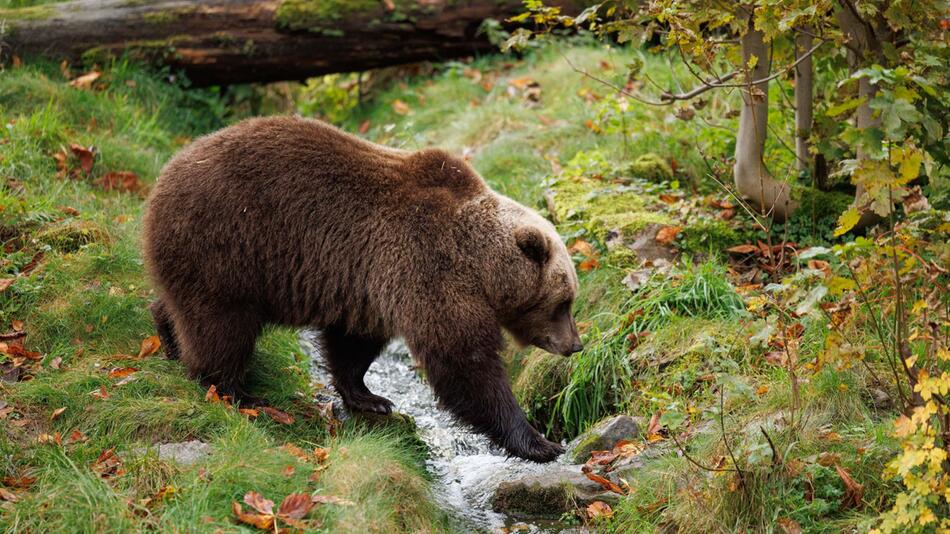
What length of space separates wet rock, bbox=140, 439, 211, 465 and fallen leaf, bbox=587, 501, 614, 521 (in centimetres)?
208

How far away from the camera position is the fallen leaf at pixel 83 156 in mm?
8727

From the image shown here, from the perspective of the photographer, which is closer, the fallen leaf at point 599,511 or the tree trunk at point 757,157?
the fallen leaf at point 599,511

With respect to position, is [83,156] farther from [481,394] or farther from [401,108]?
[481,394]

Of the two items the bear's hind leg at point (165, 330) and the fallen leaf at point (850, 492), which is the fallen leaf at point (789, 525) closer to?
the fallen leaf at point (850, 492)

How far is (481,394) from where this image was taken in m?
5.97

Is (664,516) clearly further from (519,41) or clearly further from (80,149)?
(80,149)

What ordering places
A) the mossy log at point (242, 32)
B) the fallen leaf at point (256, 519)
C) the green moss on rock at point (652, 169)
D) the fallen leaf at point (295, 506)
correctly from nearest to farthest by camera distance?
the fallen leaf at point (256, 519) < the fallen leaf at point (295, 506) < the green moss on rock at point (652, 169) < the mossy log at point (242, 32)

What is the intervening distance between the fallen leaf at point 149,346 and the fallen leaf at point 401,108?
553cm

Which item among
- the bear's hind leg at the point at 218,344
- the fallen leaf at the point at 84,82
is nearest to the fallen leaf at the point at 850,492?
the bear's hind leg at the point at 218,344

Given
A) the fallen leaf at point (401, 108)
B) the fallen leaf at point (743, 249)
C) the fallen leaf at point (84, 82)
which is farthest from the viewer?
the fallen leaf at point (401, 108)

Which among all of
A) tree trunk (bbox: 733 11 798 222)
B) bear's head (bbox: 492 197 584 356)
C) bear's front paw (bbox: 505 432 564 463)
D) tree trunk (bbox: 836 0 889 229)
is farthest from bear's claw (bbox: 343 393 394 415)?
tree trunk (bbox: 836 0 889 229)

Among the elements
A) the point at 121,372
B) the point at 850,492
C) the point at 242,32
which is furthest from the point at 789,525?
the point at 242,32

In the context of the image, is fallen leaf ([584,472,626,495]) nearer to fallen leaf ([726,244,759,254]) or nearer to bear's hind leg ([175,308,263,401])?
bear's hind leg ([175,308,263,401])

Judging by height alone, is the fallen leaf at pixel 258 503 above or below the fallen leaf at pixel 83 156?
below
